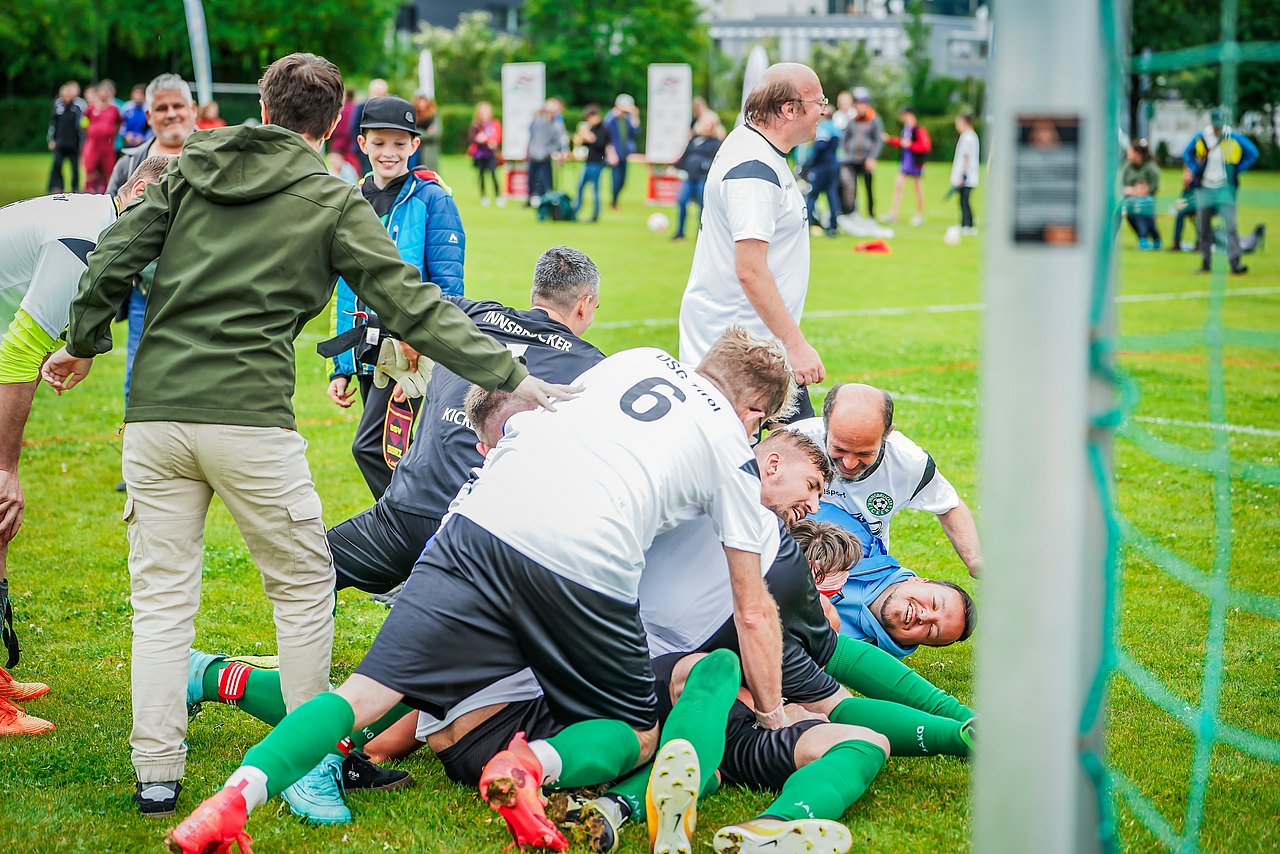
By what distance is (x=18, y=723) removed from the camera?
3994 millimetres

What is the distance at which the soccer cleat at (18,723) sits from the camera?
3.96m

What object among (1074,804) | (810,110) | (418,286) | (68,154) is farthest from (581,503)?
(68,154)

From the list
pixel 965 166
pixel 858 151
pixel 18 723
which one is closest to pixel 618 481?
pixel 18 723

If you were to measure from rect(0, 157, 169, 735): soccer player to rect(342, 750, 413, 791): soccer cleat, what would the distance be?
43.8 inches

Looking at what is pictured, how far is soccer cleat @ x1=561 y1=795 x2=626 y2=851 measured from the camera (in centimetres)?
321

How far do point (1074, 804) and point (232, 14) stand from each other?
161 feet

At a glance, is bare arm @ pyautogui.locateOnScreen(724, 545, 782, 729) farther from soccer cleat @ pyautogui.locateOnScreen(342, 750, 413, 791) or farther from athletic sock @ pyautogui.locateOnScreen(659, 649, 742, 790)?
soccer cleat @ pyautogui.locateOnScreen(342, 750, 413, 791)

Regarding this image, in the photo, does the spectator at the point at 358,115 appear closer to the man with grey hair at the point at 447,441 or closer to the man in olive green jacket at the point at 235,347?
the man with grey hair at the point at 447,441

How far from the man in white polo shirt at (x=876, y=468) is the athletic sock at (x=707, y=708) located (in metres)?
1.30

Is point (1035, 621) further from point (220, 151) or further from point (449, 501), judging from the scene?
point (449, 501)

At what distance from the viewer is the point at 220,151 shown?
3.24m

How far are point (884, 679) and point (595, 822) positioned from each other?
4.14ft

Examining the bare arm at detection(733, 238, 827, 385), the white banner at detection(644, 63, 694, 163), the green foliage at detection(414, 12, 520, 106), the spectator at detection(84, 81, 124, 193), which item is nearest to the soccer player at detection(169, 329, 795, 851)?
the bare arm at detection(733, 238, 827, 385)

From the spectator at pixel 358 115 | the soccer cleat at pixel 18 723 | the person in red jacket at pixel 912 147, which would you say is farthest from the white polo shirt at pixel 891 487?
the person in red jacket at pixel 912 147
